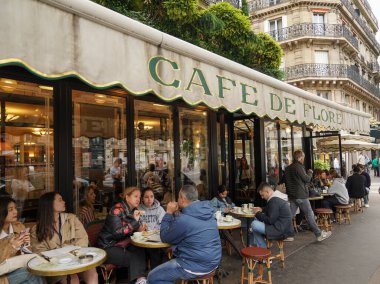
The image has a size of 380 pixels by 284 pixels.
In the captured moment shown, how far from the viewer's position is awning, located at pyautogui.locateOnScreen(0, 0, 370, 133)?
7.38 feet

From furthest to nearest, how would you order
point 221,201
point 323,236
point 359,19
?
1. point 359,19
2. point 323,236
3. point 221,201

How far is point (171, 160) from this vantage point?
635 centimetres

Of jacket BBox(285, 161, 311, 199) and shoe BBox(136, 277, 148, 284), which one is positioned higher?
jacket BBox(285, 161, 311, 199)

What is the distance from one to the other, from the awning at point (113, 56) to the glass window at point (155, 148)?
2155mm

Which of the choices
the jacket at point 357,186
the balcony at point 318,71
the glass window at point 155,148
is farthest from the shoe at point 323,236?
the balcony at point 318,71

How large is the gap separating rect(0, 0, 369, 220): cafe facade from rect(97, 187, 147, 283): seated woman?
0.87 metres

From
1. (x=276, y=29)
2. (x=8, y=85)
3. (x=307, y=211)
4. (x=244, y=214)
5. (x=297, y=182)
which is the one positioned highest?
(x=276, y=29)

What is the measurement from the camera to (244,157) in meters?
8.51

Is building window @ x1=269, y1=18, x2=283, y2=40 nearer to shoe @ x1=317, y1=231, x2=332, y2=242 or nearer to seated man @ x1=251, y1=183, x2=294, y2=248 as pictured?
shoe @ x1=317, y1=231, x2=332, y2=242

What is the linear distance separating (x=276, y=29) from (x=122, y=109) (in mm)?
26270

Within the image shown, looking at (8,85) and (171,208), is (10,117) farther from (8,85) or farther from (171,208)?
(171,208)

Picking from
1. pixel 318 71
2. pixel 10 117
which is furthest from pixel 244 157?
pixel 318 71

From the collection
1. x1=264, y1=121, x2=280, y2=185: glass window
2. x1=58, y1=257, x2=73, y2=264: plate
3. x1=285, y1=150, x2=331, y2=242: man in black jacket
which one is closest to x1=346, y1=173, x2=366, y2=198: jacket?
x1=264, y1=121, x2=280, y2=185: glass window

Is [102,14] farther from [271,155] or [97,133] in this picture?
[271,155]
